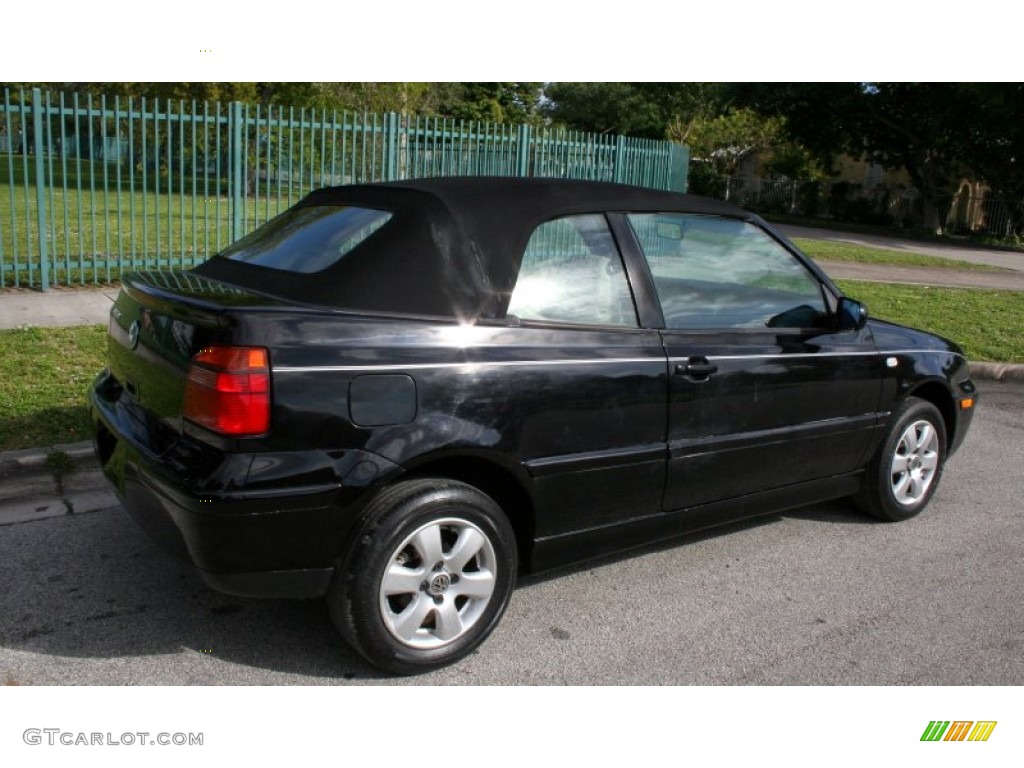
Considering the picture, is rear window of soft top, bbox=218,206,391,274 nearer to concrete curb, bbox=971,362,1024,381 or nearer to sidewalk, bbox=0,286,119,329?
sidewalk, bbox=0,286,119,329

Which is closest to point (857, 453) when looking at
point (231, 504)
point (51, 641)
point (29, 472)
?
point (231, 504)

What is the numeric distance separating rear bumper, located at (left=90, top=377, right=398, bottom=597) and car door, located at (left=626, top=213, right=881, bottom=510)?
55.9 inches

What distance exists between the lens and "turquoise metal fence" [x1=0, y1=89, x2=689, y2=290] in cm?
991

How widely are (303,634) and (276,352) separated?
1198 millimetres

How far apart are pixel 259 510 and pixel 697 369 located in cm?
186

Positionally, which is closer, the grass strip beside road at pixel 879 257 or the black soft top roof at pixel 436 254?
the black soft top roof at pixel 436 254

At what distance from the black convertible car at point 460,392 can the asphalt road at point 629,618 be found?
291mm

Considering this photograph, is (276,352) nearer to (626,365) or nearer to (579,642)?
(626,365)

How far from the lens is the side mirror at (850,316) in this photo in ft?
14.8

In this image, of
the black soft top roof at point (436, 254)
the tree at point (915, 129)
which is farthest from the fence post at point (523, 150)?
the tree at point (915, 129)

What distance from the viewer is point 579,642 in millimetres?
3646

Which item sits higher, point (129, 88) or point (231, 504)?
point (129, 88)

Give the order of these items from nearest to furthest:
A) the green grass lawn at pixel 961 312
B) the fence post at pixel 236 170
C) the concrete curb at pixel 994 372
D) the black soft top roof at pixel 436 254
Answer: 1. the black soft top roof at pixel 436 254
2. the concrete curb at pixel 994 372
3. the green grass lawn at pixel 961 312
4. the fence post at pixel 236 170

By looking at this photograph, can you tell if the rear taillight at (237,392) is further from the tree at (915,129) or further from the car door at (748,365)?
the tree at (915,129)
